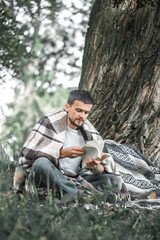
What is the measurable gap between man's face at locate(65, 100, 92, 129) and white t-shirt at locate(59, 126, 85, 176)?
0.13 meters

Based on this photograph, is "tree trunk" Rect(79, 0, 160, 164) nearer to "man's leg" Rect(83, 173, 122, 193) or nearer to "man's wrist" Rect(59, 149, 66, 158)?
"man's leg" Rect(83, 173, 122, 193)

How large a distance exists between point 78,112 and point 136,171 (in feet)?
4.21

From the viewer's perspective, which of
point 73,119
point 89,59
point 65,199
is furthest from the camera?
point 89,59

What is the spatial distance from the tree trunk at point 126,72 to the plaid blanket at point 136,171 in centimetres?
46

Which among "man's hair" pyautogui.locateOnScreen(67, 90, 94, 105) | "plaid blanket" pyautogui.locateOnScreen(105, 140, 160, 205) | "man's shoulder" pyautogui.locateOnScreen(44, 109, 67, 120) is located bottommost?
"plaid blanket" pyautogui.locateOnScreen(105, 140, 160, 205)

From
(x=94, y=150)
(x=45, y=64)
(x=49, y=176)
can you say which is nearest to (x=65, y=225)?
(x=49, y=176)

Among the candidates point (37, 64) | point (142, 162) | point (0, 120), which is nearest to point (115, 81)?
point (142, 162)

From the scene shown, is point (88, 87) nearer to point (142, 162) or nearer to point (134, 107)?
point (134, 107)

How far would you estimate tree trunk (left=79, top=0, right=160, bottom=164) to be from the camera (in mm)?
5836

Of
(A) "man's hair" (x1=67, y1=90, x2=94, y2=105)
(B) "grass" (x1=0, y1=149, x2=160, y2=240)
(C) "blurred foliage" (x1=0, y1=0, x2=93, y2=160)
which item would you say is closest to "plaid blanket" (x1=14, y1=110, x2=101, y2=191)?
(A) "man's hair" (x1=67, y1=90, x2=94, y2=105)

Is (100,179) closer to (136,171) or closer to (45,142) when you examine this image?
(45,142)

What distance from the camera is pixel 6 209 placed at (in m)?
2.53

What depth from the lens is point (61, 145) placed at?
4234 mm

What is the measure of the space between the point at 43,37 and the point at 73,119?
641 inches
